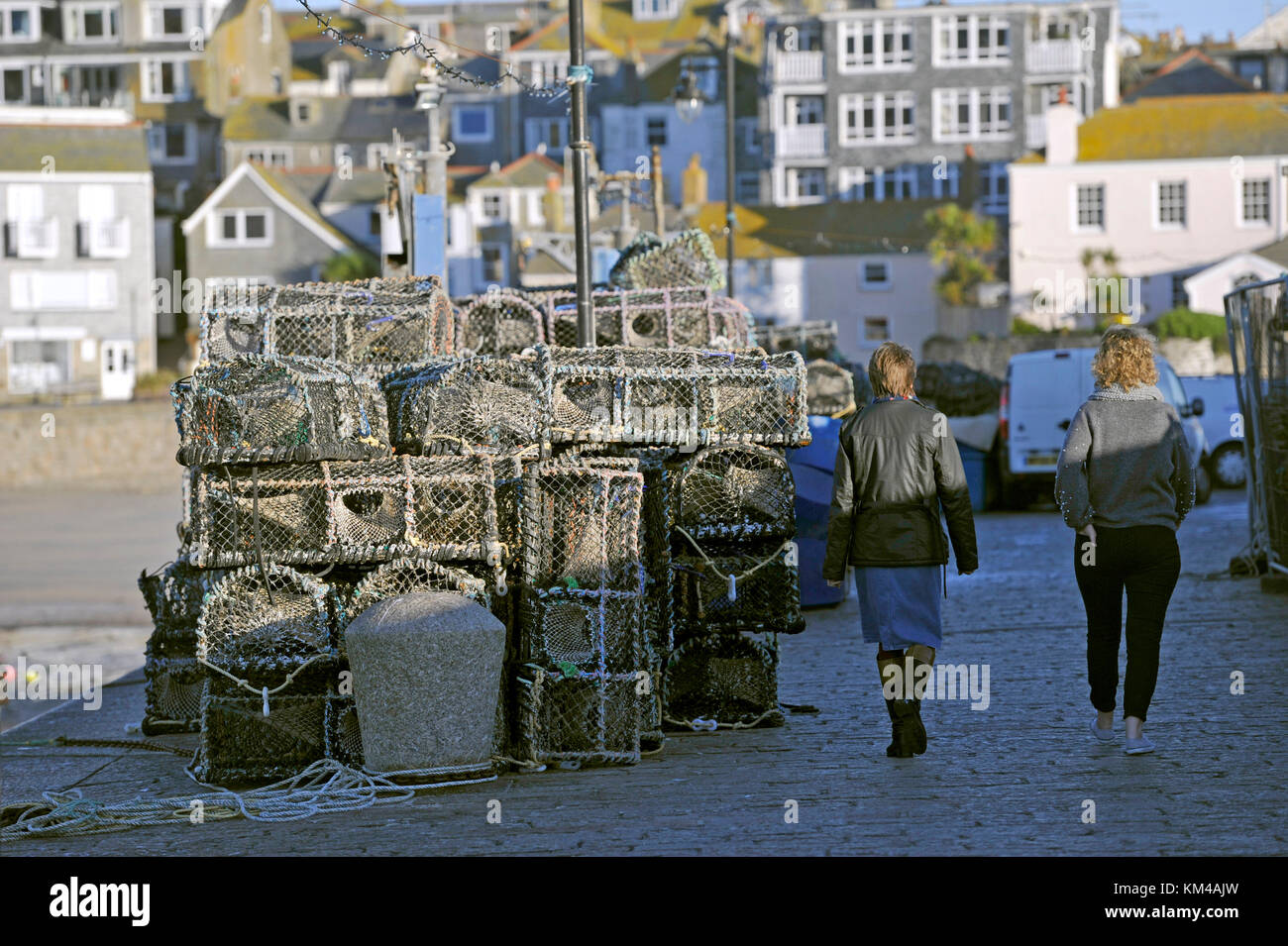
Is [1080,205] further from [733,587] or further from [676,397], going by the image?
[733,587]

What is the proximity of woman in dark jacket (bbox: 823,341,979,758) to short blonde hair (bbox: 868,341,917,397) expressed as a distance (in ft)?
0.32

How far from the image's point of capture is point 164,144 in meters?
77.0

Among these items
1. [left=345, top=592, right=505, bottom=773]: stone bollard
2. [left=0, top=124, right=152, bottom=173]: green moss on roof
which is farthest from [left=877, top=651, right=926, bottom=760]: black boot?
[left=0, top=124, right=152, bottom=173]: green moss on roof

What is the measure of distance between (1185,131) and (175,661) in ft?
172

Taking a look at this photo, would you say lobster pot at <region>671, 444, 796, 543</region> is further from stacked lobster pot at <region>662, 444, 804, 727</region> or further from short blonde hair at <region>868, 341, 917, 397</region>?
short blonde hair at <region>868, 341, 917, 397</region>

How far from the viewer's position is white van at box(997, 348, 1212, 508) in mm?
23031

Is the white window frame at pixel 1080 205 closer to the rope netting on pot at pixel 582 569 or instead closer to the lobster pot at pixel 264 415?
the lobster pot at pixel 264 415

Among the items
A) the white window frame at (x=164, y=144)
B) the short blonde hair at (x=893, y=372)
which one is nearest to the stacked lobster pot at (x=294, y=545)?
the short blonde hair at (x=893, y=372)

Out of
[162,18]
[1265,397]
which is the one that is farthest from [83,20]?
[1265,397]

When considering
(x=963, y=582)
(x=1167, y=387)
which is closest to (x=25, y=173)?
(x=1167, y=387)

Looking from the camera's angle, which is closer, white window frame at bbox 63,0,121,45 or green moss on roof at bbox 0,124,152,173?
green moss on roof at bbox 0,124,152,173

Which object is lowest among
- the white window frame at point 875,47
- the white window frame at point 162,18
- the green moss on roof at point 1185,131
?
the green moss on roof at point 1185,131

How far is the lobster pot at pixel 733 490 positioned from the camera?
9.26 metres

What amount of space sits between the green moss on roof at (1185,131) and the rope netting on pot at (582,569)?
5149 cm
